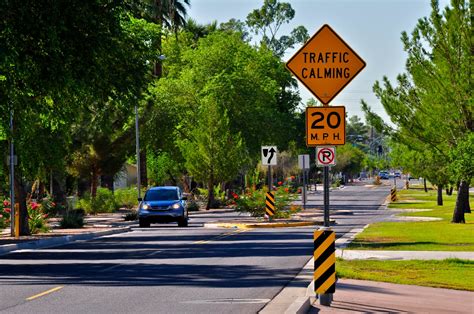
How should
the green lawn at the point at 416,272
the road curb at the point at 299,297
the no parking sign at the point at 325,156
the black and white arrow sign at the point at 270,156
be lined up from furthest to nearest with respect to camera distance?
the black and white arrow sign at the point at 270,156, the green lawn at the point at 416,272, the no parking sign at the point at 325,156, the road curb at the point at 299,297

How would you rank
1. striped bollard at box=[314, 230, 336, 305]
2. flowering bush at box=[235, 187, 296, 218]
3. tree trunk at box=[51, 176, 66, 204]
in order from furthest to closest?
1. tree trunk at box=[51, 176, 66, 204]
2. flowering bush at box=[235, 187, 296, 218]
3. striped bollard at box=[314, 230, 336, 305]

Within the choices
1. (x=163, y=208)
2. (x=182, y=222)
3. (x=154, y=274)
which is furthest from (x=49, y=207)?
(x=154, y=274)

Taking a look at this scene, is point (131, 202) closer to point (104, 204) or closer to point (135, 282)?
point (104, 204)

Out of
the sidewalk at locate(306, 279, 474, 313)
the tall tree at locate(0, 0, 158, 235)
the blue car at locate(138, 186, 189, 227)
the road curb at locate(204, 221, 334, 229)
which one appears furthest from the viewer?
the blue car at locate(138, 186, 189, 227)

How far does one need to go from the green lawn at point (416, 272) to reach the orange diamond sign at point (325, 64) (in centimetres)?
475

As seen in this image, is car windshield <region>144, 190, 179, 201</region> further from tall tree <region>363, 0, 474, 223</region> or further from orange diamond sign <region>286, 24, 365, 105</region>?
orange diamond sign <region>286, 24, 365, 105</region>

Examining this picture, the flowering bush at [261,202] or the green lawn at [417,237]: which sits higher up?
the flowering bush at [261,202]


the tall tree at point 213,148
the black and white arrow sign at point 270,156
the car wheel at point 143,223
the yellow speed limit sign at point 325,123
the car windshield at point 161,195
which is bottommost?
the car wheel at point 143,223

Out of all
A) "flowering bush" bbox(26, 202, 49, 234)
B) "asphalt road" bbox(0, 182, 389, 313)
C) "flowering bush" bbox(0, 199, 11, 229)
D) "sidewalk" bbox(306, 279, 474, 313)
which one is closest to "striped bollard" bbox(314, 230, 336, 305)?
"sidewalk" bbox(306, 279, 474, 313)

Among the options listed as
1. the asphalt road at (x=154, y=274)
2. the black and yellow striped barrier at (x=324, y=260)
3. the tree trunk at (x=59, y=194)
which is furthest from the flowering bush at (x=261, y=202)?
the black and yellow striped barrier at (x=324, y=260)

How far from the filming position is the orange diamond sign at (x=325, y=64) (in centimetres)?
1487

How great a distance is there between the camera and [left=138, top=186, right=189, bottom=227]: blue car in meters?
43.8

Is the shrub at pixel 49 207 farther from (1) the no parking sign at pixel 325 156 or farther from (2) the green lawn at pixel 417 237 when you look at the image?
(1) the no parking sign at pixel 325 156

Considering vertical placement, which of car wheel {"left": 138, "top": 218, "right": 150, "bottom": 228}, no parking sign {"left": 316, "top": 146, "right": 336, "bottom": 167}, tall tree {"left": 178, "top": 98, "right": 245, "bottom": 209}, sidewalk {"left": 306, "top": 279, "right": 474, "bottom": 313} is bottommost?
sidewalk {"left": 306, "top": 279, "right": 474, "bottom": 313}
